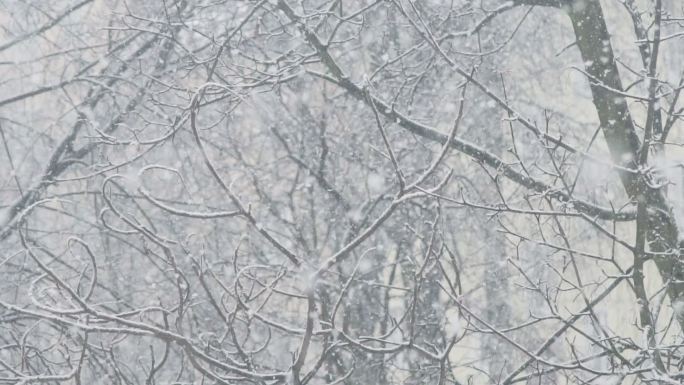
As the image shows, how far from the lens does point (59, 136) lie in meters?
8.70

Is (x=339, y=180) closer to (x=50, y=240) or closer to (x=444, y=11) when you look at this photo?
(x=444, y=11)

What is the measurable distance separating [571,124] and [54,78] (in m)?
5.93

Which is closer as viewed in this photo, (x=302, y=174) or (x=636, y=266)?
(x=636, y=266)

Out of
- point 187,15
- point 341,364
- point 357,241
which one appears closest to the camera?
point 357,241

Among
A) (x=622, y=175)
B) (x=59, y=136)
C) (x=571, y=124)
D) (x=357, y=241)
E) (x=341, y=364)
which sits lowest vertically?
(x=357, y=241)

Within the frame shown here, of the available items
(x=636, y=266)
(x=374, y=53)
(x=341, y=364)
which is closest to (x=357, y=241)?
(x=636, y=266)

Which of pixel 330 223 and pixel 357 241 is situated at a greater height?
pixel 330 223

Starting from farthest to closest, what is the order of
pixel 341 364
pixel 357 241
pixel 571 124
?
pixel 571 124 < pixel 341 364 < pixel 357 241

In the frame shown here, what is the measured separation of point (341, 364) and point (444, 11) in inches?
111

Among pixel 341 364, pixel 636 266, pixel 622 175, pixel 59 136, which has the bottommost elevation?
pixel 636 266

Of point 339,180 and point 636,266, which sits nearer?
point 636,266

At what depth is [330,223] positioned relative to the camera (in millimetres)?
8367

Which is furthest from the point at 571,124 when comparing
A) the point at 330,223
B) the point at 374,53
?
the point at 330,223

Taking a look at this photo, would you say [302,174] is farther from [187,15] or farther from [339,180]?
[187,15]
